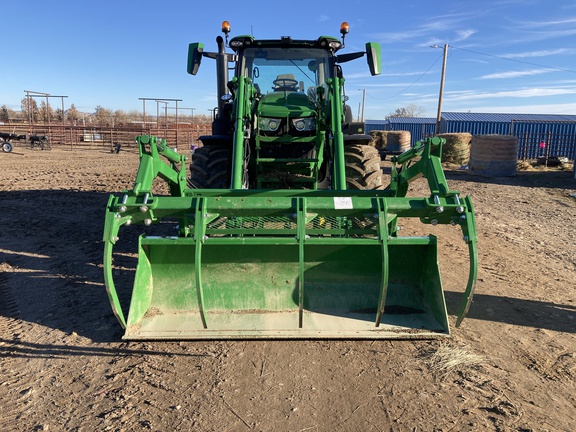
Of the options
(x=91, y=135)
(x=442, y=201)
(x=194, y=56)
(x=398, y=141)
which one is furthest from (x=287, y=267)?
(x=91, y=135)

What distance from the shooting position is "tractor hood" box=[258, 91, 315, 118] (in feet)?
18.3

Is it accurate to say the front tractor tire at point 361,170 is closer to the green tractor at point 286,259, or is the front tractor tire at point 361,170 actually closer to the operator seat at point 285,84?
the green tractor at point 286,259

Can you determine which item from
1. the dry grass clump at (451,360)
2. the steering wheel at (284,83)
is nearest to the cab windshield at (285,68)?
the steering wheel at (284,83)

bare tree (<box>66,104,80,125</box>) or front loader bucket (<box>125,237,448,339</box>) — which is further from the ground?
bare tree (<box>66,104,80,125</box>)

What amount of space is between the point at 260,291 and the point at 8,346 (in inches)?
78.8

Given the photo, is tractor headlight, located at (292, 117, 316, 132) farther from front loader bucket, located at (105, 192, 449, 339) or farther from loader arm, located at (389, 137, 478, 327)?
front loader bucket, located at (105, 192, 449, 339)

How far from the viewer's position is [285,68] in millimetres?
6422

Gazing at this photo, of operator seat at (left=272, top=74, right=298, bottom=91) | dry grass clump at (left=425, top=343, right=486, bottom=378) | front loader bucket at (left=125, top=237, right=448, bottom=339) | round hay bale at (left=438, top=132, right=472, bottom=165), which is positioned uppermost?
operator seat at (left=272, top=74, right=298, bottom=91)

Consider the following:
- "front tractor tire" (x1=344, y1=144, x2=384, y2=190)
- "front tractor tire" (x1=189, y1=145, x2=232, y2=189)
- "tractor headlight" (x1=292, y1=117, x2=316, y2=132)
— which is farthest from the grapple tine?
"front tractor tire" (x1=189, y1=145, x2=232, y2=189)

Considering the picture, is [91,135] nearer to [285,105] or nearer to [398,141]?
[398,141]

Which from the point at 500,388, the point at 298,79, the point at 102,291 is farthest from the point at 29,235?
the point at 500,388

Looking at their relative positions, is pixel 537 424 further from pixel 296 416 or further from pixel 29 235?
pixel 29 235

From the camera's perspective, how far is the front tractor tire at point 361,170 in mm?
5948

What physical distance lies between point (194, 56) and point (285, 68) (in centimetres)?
126
